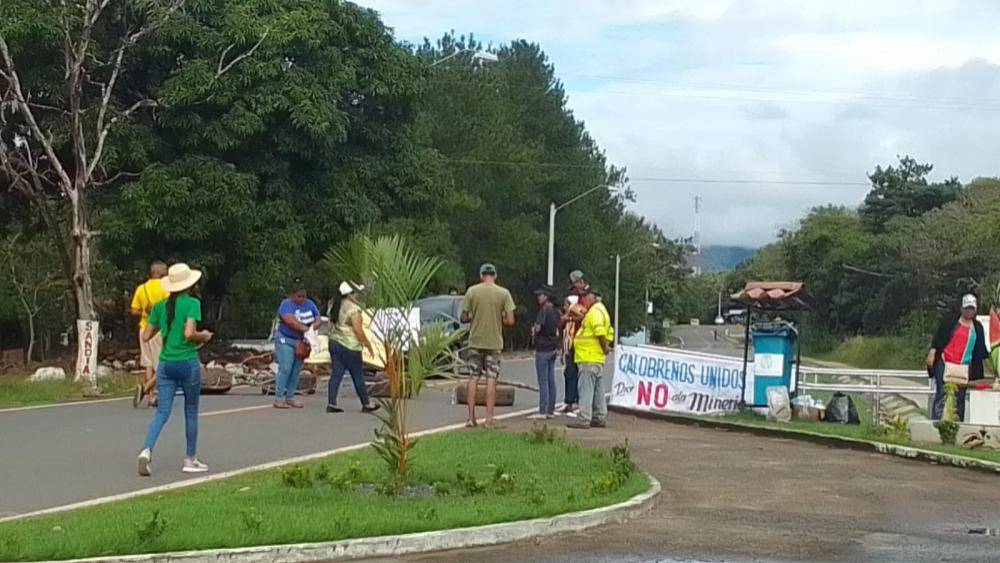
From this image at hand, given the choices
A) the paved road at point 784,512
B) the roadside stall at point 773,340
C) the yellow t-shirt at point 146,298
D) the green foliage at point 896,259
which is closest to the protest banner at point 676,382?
the roadside stall at point 773,340

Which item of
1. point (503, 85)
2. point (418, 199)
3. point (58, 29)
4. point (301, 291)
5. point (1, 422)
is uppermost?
point (503, 85)

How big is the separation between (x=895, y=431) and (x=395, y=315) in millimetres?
8395

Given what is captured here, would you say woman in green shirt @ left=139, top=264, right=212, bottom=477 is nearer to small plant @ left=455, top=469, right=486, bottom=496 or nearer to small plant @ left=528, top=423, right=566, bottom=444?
small plant @ left=455, top=469, right=486, bottom=496

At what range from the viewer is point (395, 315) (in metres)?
10.7

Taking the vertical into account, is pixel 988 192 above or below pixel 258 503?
above

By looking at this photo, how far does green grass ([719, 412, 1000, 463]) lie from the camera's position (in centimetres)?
1528

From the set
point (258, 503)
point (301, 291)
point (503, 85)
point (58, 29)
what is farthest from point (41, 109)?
point (503, 85)

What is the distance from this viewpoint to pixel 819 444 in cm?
1683

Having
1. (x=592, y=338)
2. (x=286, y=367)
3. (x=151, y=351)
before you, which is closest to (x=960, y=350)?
(x=592, y=338)

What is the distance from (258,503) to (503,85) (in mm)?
55682

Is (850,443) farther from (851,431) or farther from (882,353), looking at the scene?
(882,353)

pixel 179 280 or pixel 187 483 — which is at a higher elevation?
pixel 179 280

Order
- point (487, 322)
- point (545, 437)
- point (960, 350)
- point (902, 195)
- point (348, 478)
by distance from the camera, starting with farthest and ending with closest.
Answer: point (902, 195), point (960, 350), point (487, 322), point (545, 437), point (348, 478)

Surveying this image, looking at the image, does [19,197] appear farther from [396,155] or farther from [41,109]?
[396,155]
